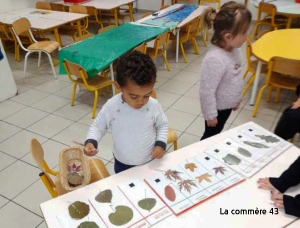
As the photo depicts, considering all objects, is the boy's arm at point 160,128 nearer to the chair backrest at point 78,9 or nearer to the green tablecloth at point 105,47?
the green tablecloth at point 105,47

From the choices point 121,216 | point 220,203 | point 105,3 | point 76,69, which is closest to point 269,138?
point 220,203

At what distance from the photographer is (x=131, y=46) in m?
3.13

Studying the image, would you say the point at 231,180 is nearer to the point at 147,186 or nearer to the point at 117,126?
the point at 147,186

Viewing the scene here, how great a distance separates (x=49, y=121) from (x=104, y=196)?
2096mm

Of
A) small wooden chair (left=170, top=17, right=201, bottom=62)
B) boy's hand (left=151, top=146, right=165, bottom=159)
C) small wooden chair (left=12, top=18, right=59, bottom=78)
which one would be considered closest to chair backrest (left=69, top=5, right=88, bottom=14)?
small wooden chair (left=12, top=18, right=59, bottom=78)

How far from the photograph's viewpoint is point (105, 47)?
10.2 feet

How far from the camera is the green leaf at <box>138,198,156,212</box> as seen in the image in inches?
39.3

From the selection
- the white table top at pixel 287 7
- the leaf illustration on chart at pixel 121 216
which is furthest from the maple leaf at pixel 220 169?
the white table top at pixel 287 7

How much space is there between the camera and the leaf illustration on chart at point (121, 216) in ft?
3.10

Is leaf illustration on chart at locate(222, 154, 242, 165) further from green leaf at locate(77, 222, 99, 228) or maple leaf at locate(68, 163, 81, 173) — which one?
maple leaf at locate(68, 163, 81, 173)

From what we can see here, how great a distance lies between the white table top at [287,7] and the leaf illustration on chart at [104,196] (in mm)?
4434

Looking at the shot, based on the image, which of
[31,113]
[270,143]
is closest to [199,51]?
[31,113]

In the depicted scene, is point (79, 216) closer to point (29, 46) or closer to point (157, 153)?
point (157, 153)

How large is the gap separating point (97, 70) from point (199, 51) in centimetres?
258
